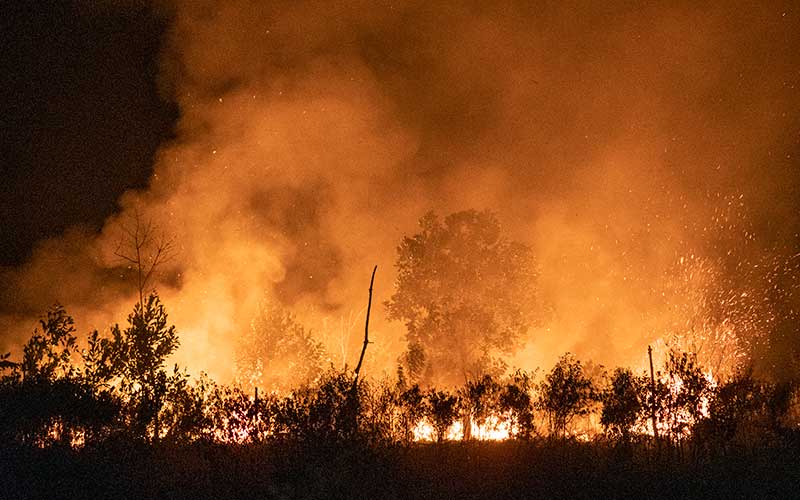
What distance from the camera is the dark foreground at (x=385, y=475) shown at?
1141cm

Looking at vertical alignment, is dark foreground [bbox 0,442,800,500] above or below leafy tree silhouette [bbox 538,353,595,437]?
below

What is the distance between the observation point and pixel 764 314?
134 feet

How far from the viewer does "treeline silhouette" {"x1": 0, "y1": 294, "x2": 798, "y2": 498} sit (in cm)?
1208

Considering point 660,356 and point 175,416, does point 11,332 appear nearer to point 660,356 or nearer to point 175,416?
point 175,416

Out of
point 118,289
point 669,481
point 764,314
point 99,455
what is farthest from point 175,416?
point 764,314

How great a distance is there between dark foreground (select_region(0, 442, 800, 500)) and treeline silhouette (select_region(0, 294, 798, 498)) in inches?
1.8

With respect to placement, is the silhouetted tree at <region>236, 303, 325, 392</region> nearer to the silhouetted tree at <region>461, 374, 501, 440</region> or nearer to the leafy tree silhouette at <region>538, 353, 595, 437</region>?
the silhouetted tree at <region>461, 374, 501, 440</region>

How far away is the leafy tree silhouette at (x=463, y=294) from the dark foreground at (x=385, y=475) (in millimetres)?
16330

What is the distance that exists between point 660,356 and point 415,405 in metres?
24.7

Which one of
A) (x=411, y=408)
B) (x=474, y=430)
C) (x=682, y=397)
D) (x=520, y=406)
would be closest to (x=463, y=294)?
(x=474, y=430)

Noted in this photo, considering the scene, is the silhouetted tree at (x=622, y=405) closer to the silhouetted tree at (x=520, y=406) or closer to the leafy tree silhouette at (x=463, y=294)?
the silhouetted tree at (x=520, y=406)

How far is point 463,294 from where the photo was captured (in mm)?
31656

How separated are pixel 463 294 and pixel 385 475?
2045cm

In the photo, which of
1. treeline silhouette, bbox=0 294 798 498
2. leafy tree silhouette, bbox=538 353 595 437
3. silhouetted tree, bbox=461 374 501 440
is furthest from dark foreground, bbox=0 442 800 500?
silhouetted tree, bbox=461 374 501 440
